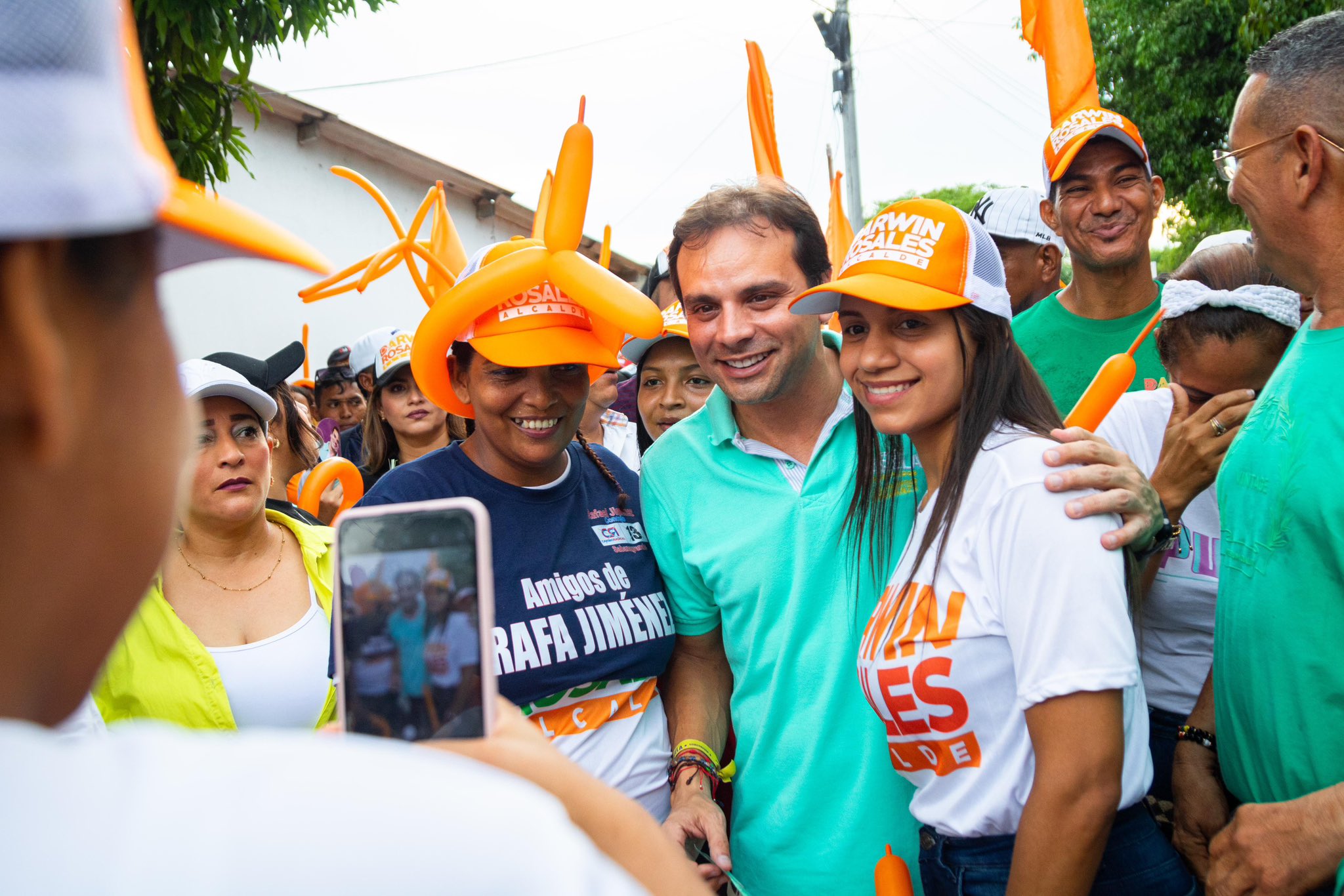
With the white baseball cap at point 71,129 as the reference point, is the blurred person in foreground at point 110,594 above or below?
below

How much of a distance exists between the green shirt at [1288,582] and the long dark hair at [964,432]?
0.38m

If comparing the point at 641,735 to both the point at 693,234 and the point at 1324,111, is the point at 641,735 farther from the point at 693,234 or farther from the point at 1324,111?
the point at 1324,111

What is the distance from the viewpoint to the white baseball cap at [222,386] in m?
2.85

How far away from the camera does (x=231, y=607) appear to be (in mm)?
2777

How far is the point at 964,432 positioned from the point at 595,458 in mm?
1152

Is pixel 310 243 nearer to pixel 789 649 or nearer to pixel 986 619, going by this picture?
pixel 789 649

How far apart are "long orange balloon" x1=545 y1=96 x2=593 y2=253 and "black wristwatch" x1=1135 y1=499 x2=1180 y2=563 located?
5.09 ft

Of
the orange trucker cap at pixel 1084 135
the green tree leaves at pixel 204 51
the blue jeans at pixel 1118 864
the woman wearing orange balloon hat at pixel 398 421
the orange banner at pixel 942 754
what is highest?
the green tree leaves at pixel 204 51

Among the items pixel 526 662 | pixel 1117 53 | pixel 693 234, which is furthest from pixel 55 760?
pixel 1117 53

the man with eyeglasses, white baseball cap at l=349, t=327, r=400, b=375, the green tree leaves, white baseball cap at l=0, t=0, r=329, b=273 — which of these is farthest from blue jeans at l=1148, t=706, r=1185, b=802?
the green tree leaves

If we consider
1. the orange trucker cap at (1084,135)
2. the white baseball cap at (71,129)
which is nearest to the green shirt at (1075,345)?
the orange trucker cap at (1084,135)

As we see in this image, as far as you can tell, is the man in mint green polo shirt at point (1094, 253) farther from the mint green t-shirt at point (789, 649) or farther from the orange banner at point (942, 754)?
the orange banner at point (942, 754)

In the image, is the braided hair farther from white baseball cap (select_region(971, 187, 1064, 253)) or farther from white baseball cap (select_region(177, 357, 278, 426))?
white baseball cap (select_region(971, 187, 1064, 253))

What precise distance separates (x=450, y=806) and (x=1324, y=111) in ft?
6.67
